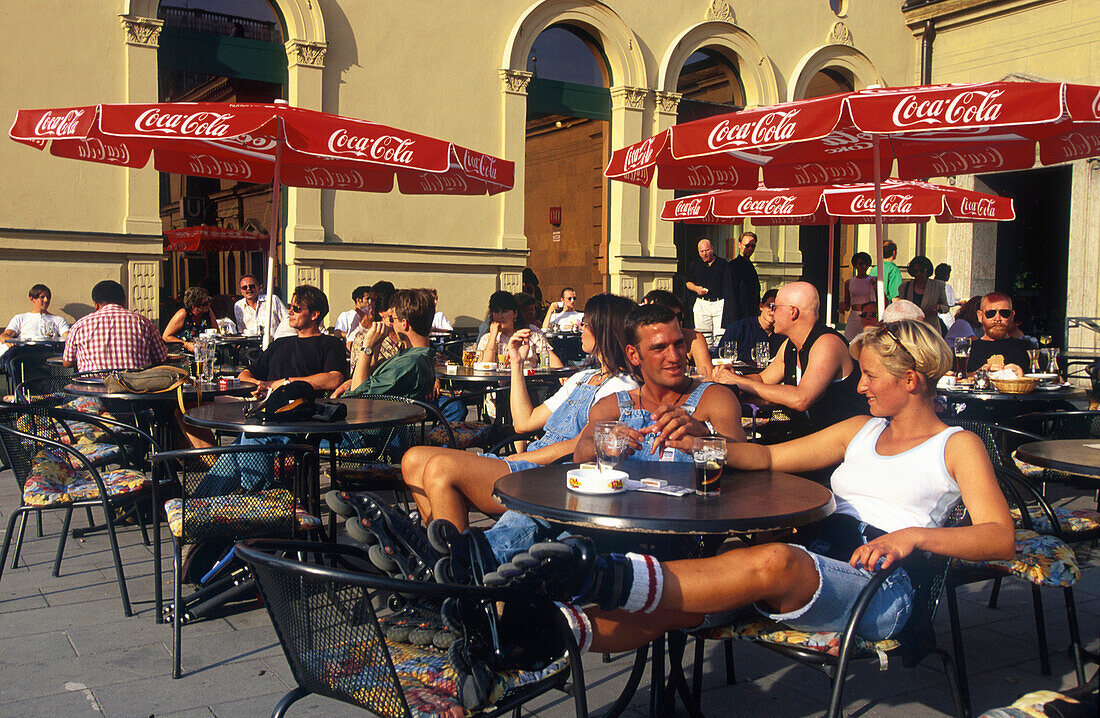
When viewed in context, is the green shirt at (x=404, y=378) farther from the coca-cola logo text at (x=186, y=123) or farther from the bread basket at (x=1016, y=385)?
the bread basket at (x=1016, y=385)

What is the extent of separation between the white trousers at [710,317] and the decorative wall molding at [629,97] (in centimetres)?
332

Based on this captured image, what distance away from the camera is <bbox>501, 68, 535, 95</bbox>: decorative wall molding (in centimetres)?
1195

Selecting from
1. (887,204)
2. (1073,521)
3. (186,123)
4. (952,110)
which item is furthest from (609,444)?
(887,204)

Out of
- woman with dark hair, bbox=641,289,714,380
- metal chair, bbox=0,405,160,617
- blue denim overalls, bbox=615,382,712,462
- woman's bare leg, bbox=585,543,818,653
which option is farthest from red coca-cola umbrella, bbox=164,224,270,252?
woman's bare leg, bbox=585,543,818,653

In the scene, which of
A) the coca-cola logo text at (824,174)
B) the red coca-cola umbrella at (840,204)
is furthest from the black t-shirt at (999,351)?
the coca-cola logo text at (824,174)

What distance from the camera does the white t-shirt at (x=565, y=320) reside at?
10141 mm

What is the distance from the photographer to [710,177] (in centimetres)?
773

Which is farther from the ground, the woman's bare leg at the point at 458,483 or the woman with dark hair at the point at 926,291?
the woman with dark hair at the point at 926,291

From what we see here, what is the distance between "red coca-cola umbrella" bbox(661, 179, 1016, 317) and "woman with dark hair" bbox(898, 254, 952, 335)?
3.70 ft

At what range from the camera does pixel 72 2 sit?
9445 millimetres

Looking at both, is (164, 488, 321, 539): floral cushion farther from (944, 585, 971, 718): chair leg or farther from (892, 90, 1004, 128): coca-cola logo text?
(892, 90, 1004, 128): coca-cola logo text

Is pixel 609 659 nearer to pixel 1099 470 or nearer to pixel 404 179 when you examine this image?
pixel 1099 470

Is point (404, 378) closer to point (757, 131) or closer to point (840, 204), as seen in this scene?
point (757, 131)

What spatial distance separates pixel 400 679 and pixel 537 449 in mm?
1754
